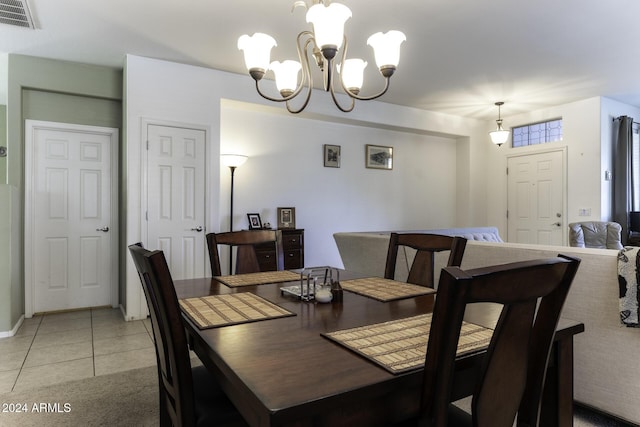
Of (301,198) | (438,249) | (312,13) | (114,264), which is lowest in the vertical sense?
(114,264)

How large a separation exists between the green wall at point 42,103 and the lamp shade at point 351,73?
2.86 m

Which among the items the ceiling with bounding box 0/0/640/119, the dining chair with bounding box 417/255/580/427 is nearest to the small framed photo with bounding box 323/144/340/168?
the ceiling with bounding box 0/0/640/119

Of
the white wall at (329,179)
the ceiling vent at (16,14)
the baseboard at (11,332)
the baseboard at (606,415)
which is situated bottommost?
the baseboard at (11,332)

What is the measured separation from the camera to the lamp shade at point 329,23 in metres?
1.86

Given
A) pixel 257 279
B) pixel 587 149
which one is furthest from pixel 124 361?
pixel 587 149

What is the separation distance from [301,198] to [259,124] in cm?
110

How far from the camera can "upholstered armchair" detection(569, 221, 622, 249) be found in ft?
13.6

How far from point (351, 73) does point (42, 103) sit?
3333 mm

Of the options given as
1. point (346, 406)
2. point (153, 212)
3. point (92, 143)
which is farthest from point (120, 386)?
point (92, 143)

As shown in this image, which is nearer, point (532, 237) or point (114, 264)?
point (114, 264)

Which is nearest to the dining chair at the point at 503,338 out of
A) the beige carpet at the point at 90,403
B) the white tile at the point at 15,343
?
the beige carpet at the point at 90,403

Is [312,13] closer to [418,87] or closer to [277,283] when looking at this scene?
[277,283]

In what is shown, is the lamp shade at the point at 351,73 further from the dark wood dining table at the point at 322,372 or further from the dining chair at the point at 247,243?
the dark wood dining table at the point at 322,372

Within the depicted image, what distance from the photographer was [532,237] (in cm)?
577
